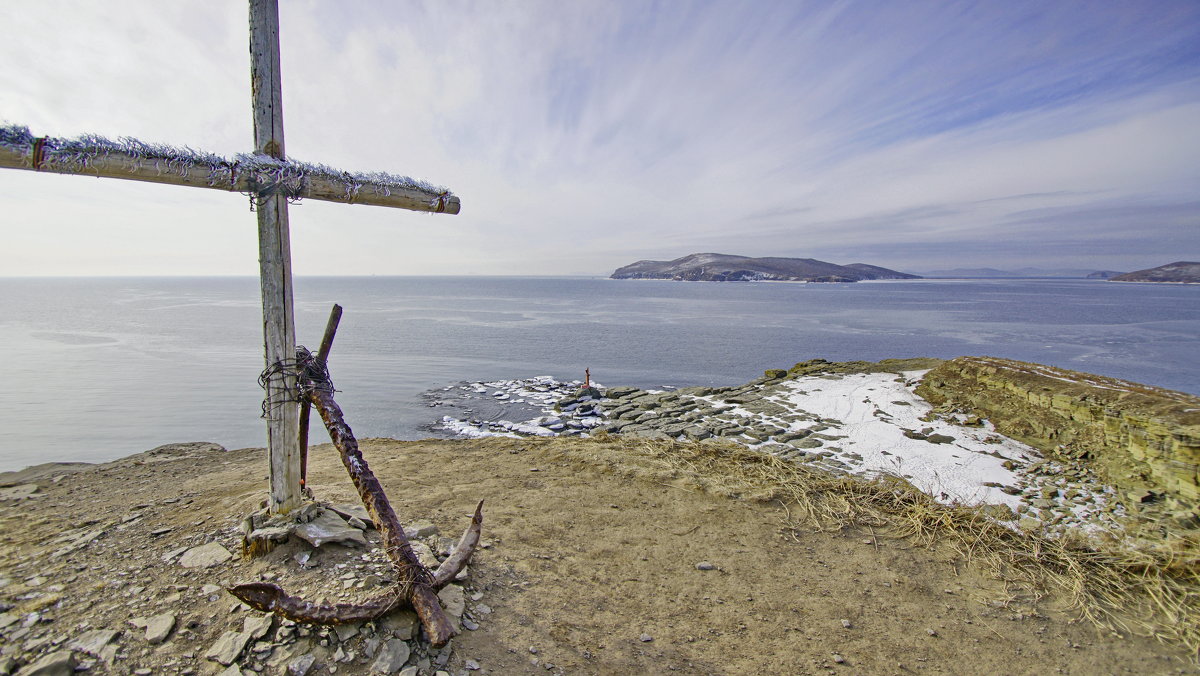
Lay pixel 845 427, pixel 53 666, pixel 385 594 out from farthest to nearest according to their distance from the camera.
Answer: pixel 845 427
pixel 385 594
pixel 53 666

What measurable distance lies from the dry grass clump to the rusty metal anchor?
3682mm

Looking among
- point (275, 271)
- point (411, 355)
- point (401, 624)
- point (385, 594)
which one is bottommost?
point (411, 355)

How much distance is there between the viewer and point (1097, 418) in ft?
27.4

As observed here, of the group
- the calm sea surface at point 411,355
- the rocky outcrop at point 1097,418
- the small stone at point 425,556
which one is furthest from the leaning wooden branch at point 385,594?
the calm sea surface at point 411,355

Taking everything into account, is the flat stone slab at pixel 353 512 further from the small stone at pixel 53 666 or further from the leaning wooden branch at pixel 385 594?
the small stone at pixel 53 666

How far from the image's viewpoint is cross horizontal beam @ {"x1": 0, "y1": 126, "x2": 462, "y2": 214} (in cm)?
296

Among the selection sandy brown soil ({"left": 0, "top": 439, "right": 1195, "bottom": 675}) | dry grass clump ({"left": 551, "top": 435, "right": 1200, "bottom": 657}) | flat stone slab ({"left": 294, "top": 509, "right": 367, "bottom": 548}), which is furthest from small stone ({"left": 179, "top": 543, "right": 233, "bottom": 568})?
dry grass clump ({"left": 551, "top": 435, "right": 1200, "bottom": 657})

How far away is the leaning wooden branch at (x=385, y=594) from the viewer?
2.65 m

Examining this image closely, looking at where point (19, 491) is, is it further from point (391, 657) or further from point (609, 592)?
point (609, 592)

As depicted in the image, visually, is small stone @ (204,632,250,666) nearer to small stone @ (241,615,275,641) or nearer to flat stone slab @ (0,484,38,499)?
small stone @ (241,615,275,641)

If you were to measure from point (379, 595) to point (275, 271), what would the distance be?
2.56 meters

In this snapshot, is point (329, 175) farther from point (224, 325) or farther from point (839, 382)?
point (224, 325)

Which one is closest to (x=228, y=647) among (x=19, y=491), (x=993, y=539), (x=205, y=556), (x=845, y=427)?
(x=205, y=556)

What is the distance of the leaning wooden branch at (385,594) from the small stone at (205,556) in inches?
53.8
